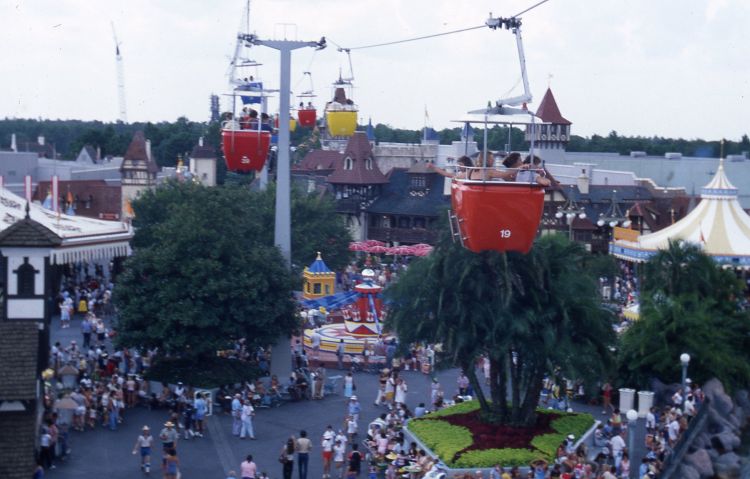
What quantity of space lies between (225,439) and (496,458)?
665 cm

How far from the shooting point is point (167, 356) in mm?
32688

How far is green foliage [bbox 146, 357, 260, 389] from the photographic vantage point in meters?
31.1

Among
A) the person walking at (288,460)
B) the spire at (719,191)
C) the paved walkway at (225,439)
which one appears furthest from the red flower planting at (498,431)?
the spire at (719,191)

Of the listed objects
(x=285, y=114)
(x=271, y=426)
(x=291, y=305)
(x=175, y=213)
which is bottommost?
(x=271, y=426)

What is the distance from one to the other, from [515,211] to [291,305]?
14.3 meters

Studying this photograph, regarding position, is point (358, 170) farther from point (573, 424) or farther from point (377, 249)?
point (573, 424)

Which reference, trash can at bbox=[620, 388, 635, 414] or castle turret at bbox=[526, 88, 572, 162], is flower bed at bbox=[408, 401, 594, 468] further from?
castle turret at bbox=[526, 88, 572, 162]

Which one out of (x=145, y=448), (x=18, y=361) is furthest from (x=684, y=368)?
(x=18, y=361)

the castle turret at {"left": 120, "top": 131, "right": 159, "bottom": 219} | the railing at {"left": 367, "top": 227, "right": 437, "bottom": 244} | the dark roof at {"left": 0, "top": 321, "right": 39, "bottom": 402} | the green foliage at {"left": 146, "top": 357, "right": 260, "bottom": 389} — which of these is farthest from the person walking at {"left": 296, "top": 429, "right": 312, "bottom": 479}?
the castle turret at {"left": 120, "top": 131, "right": 159, "bottom": 219}

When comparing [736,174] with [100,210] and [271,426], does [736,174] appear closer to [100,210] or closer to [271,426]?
[100,210]

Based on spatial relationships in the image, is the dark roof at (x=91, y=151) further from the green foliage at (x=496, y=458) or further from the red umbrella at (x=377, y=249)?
the green foliage at (x=496, y=458)

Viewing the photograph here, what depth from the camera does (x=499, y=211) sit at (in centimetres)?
1928

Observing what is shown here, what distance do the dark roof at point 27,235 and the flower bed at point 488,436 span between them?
28.9 ft

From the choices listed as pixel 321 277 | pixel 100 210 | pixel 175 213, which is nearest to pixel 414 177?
pixel 100 210
